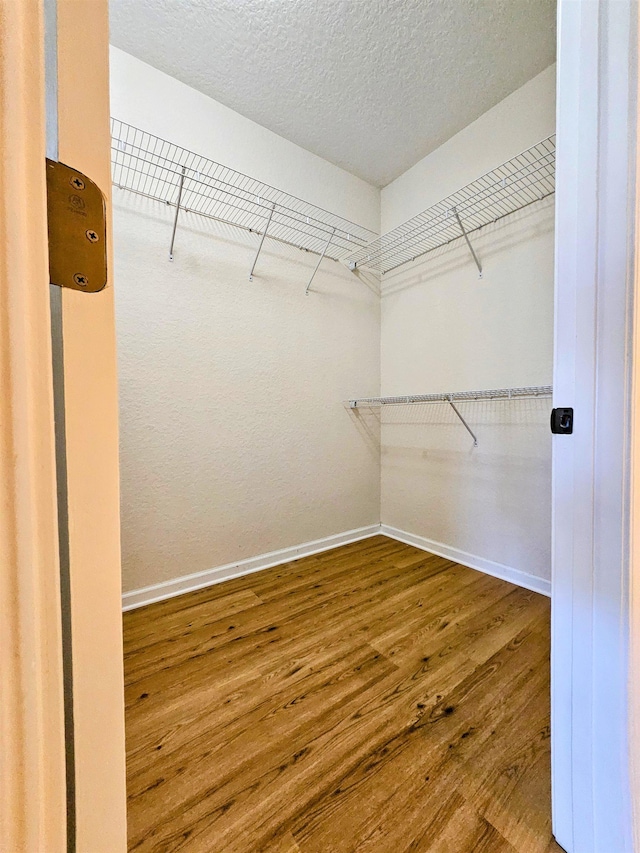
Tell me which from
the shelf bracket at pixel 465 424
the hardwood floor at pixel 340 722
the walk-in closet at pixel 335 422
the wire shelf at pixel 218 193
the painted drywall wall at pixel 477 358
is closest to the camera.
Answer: the hardwood floor at pixel 340 722

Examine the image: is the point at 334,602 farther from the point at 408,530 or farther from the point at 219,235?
the point at 219,235

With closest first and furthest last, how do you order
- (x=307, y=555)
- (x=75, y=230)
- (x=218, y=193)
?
(x=75, y=230), (x=218, y=193), (x=307, y=555)

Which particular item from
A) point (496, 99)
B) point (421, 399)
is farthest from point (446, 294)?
point (496, 99)

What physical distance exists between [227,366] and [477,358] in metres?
1.33

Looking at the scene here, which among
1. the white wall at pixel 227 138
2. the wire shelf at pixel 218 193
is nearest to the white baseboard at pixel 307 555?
the wire shelf at pixel 218 193

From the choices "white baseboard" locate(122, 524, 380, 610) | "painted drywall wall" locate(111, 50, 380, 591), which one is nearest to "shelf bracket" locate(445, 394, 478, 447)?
"painted drywall wall" locate(111, 50, 380, 591)

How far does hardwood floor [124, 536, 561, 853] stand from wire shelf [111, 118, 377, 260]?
1.81 m

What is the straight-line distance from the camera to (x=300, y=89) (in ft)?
5.32

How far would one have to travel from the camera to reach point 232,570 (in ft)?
5.81

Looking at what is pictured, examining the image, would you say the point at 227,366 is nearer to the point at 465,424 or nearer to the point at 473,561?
the point at 465,424

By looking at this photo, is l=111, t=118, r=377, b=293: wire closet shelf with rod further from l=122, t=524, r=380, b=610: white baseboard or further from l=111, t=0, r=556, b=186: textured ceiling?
l=122, t=524, r=380, b=610: white baseboard

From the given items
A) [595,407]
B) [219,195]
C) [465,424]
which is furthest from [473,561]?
[219,195]

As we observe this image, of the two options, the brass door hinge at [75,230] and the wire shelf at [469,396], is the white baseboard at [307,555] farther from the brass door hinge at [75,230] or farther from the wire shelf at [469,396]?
the brass door hinge at [75,230]

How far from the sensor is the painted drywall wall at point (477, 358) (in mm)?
1604
